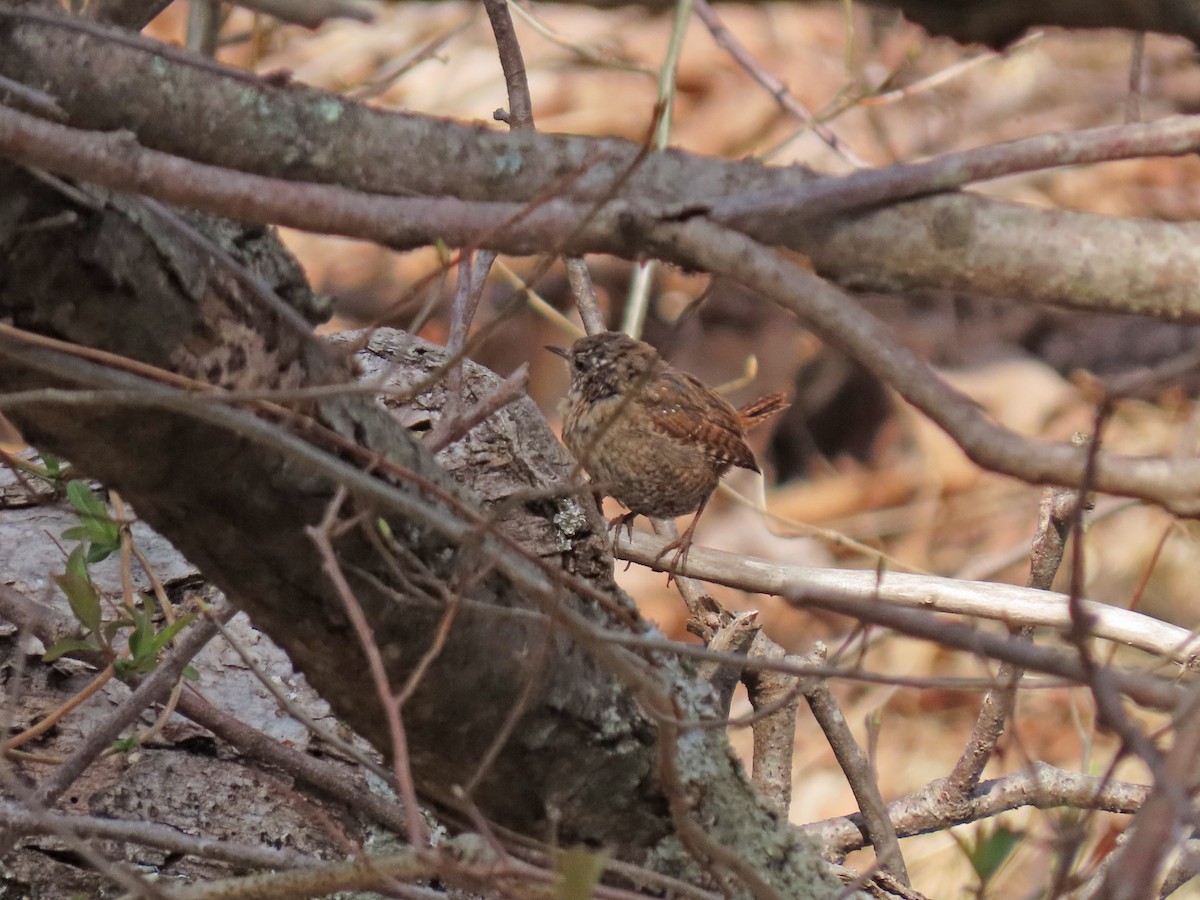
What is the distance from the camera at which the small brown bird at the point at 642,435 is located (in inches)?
174

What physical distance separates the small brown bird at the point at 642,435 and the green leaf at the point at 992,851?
2568mm

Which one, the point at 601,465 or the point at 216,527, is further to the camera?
the point at 601,465

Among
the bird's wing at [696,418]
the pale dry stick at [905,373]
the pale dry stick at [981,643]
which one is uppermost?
the bird's wing at [696,418]

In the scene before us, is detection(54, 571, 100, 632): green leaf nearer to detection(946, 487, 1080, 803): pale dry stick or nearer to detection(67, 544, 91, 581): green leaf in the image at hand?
detection(67, 544, 91, 581): green leaf

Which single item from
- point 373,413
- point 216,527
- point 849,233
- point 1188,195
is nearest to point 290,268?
point 373,413

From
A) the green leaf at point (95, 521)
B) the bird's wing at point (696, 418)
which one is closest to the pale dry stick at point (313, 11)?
the green leaf at point (95, 521)

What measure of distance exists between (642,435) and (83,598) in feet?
8.68

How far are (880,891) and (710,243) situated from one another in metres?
1.66

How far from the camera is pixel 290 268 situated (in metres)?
1.69

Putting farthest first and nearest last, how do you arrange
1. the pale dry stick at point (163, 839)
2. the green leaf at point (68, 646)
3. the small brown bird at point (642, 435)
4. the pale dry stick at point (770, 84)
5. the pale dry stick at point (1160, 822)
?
the small brown bird at point (642, 435)
the pale dry stick at point (770, 84)
the green leaf at point (68, 646)
the pale dry stick at point (163, 839)
the pale dry stick at point (1160, 822)

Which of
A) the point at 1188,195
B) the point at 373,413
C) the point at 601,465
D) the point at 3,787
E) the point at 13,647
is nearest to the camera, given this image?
the point at 373,413

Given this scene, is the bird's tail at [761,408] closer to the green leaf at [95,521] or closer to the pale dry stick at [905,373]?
the green leaf at [95,521]

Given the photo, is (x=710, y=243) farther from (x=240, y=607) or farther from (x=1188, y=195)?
(x=1188, y=195)

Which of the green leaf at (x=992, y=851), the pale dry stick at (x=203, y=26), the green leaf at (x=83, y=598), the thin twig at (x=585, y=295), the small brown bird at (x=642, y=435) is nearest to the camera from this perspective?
the green leaf at (x=992, y=851)
